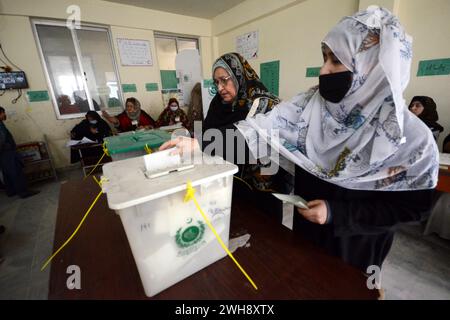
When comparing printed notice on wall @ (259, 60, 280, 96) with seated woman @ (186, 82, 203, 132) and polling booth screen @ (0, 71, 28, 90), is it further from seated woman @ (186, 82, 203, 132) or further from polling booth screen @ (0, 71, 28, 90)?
polling booth screen @ (0, 71, 28, 90)

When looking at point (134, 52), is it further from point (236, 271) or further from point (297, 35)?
point (236, 271)

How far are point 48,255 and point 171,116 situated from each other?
2720 millimetres

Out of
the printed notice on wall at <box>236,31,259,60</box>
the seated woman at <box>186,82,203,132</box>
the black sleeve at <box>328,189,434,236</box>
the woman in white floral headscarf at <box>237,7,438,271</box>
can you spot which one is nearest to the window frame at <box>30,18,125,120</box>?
the seated woman at <box>186,82,203,132</box>

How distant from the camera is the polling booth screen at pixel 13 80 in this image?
281 cm

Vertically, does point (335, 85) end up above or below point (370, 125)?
above

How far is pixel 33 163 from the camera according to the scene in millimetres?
3055

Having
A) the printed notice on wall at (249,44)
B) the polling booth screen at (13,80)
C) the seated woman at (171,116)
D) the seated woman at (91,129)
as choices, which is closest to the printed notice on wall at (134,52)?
the seated woman at (171,116)

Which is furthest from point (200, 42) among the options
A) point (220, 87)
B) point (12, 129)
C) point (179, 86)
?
point (220, 87)

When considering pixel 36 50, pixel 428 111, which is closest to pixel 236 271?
pixel 428 111

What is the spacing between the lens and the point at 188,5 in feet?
11.5

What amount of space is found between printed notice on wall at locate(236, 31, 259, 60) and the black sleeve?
11.3 ft

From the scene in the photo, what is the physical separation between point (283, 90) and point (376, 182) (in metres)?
2.80

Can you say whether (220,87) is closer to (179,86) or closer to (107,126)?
(107,126)

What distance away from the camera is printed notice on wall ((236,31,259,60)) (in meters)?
3.47
